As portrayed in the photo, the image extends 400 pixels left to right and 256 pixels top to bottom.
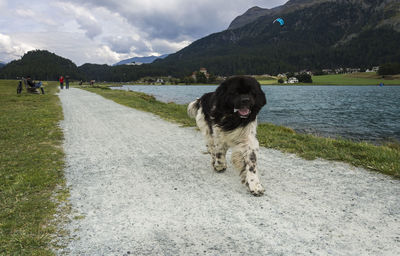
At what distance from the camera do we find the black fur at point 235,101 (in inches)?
176

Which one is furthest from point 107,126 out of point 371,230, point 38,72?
point 38,72

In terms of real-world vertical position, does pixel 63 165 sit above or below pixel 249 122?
below

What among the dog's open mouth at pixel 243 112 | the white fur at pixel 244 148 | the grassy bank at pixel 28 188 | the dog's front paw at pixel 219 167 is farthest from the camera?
the dog's front paw at pixel 219 167

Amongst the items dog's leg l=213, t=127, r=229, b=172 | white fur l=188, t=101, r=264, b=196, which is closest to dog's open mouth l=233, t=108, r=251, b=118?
white fur l=188, t=101, r=264, b=196

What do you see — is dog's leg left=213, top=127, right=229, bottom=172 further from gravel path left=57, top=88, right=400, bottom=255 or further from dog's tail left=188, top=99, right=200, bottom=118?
dog's tail left=188, top=99, right=200, bottom=118

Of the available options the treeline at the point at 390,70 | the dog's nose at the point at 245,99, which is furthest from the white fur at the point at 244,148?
the treeline at the point at 390,70

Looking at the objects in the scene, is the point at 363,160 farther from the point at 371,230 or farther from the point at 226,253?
the point at 226,253

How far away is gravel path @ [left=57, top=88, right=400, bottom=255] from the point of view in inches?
121

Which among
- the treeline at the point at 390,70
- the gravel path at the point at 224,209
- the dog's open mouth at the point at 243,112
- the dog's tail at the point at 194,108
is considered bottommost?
the gravel path at the point at 224,209

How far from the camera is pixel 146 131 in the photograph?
10.8m

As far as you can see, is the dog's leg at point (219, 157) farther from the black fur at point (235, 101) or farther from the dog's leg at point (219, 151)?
the black fur at point (235, 101)

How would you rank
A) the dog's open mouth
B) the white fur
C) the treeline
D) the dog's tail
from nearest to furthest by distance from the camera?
1. the dog's open mouth
2. the white fur
3. the dog's tail
4. the treeline

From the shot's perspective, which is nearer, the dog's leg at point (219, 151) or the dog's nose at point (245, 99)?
the dog's nose at point (245, 99)

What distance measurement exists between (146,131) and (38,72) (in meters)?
228
